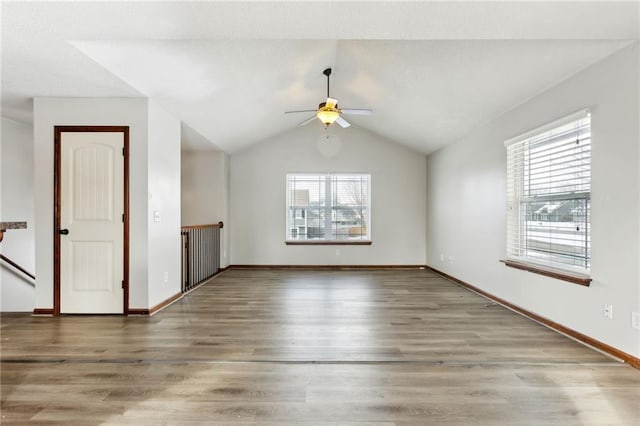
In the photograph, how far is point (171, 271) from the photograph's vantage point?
15.2 feet

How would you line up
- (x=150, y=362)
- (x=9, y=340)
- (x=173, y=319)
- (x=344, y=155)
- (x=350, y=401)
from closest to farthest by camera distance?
1. (x=350, y=401)
2. (x=150, y=362)
3. (x=9, y=340)
4. (x=173, y=319)
5. (x=344, y=155)

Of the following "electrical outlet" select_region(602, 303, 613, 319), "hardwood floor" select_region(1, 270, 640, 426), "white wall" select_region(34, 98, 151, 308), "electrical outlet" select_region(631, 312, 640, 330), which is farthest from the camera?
"white wall" select_region(34, 98, 151, 308)

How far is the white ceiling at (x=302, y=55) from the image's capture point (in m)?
2.21

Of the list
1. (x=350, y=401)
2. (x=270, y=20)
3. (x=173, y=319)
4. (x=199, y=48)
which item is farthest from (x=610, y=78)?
(x=173, y=319)

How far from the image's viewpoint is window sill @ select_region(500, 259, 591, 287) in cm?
310

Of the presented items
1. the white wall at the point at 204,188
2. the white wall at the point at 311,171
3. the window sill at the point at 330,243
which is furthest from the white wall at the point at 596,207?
the white wall at the point at 204,188

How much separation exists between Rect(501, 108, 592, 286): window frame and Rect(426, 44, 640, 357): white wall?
9 cm

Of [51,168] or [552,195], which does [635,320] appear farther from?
[51,168]

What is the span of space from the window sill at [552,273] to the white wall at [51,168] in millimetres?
4277

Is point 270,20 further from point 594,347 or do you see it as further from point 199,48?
point 594,347

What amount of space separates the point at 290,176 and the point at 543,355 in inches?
224

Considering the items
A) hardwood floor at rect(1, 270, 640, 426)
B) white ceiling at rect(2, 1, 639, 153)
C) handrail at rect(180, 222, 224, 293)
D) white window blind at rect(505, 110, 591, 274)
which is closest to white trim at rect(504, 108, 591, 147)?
white window blind at rect(505, 110, 591, 274)

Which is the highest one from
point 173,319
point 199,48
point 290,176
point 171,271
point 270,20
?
point 199,48

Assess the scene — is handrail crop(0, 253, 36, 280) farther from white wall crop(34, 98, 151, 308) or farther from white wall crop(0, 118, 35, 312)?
white wall crop(34, 98, 151, 308)
